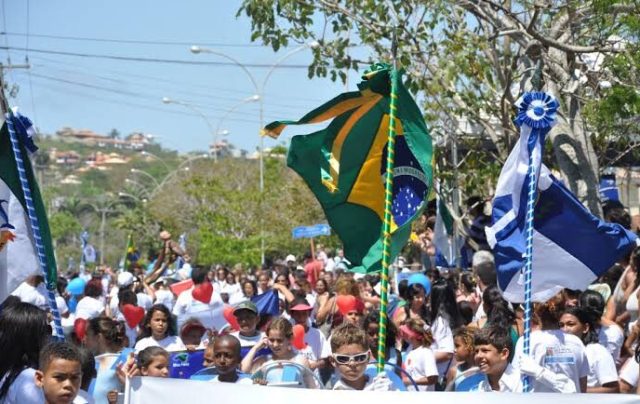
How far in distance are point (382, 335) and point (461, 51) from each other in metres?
10.7

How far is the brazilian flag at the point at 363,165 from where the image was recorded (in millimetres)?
8812

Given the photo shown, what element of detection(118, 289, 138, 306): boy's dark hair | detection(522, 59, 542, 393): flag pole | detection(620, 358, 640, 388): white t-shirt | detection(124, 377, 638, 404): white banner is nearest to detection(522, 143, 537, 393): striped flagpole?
detection(522, 59, 542, 393): flag pole

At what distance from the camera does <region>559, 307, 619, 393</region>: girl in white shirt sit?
29.6 feet

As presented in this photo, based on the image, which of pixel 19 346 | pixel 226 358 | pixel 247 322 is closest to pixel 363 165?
pixel 226 358

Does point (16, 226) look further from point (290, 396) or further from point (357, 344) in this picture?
point (290, 396)

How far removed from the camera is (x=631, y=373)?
9.05m

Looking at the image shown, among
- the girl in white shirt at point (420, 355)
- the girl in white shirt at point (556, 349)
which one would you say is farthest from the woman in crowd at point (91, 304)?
the girl in white shirt at point (556, 349)

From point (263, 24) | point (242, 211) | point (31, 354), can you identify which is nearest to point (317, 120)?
point (31, 354)

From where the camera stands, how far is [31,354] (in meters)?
6.65

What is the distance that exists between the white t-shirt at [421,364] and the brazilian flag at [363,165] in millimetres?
1606

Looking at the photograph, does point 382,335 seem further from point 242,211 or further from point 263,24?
point 242,211

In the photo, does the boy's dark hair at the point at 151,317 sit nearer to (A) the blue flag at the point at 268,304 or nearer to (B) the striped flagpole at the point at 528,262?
(A) the blue flag at the point at 268,304

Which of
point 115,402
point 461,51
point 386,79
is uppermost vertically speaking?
point 461,51

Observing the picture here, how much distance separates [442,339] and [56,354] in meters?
5.76
